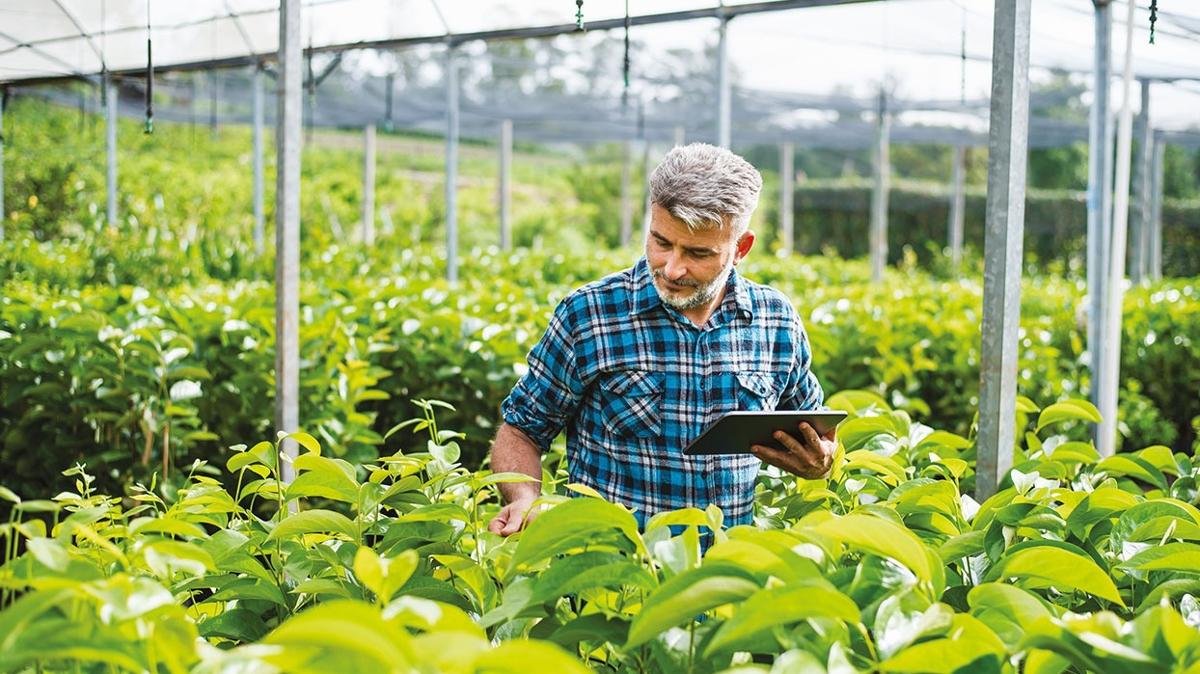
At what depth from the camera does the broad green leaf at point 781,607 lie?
1.24 metres

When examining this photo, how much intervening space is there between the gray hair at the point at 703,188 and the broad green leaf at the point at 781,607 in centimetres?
113

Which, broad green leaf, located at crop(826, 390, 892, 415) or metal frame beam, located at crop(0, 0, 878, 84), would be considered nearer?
broad green leaf, located at crop(826, 390, 892, 415)

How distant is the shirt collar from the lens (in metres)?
2.49

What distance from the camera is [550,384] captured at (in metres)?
2.51

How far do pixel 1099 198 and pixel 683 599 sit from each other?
510 cm

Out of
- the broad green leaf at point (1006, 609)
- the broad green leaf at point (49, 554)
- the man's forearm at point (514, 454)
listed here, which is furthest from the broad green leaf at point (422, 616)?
the man's forearm at point (514, 454)

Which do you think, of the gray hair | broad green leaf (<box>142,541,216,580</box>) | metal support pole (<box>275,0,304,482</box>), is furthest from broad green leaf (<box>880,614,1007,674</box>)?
metal support pole (<box>275,0,304,482</box>)

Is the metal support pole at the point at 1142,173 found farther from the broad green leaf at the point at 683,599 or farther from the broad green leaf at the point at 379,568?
the broad green leaf at the point at 379,568

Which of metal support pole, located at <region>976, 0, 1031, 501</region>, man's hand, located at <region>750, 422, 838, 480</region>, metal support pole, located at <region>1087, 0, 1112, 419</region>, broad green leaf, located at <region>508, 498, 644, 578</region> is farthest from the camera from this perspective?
metal support pole, located at <region>1087, 0, 1112, 419</region>

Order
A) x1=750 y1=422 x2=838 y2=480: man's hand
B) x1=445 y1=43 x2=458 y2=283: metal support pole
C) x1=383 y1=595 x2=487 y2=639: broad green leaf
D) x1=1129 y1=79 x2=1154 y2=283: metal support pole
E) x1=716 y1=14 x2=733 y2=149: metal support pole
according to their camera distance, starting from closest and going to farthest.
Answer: x1=383 y1=595 x2=487 y2=639: broad green leaf
x1=750 y1=422 x2=838 y2=480: man's hand
x1=716 y1=14 x2=733 y2=149: metal support pole
x1=445 y1=43 x2=458 y2=283: metal support pole
x1=1129 y1=79 x2=1154 y2=283: metal support pole

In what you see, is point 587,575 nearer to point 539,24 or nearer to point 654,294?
point 654,294

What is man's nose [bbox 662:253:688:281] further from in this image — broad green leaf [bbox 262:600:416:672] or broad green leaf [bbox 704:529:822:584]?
broad green leaf [bbox 262:600:416:672]

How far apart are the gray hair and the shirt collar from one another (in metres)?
0.19

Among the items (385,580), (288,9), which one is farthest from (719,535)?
(288,9)
